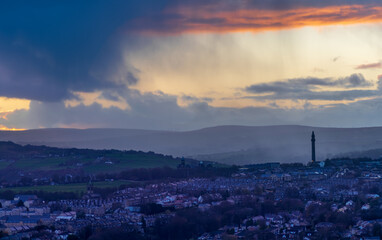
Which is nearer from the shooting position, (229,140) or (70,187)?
(70,187)

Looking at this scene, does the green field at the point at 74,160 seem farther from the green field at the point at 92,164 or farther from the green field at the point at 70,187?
the green field at the point at 70,187

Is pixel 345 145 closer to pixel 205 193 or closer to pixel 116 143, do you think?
pixel 116 143

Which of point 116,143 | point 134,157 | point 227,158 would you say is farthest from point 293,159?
point 116,143

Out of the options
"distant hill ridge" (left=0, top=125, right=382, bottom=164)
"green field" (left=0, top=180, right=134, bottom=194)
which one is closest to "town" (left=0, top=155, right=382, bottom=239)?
"green field" (left=0, top=180, right=134, bottom=194)

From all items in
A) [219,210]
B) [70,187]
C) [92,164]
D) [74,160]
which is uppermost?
[74,160]

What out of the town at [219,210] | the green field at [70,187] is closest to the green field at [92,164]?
the green field at [70,187]

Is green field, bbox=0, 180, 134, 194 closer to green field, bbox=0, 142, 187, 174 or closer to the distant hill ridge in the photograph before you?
green field, bbox=0, 142, 187, 174

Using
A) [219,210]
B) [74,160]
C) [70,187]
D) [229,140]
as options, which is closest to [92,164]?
[74,160]

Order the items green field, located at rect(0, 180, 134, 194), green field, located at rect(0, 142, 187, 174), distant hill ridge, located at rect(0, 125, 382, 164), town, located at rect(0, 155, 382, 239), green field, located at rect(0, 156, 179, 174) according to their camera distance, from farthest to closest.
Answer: distant hill ridge, located at rect(0, 125, 382, 164) → green field, located at rect(0, 142, 187, 174) → green field, located at rect(0, 156, 179, 174) → green field, located at rect(0, 180, 134, 194) → town, located at rect(0, 155, 382, 239)

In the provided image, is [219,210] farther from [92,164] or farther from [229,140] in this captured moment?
[229,140]

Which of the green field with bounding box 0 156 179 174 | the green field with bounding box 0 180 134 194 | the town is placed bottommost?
the town
